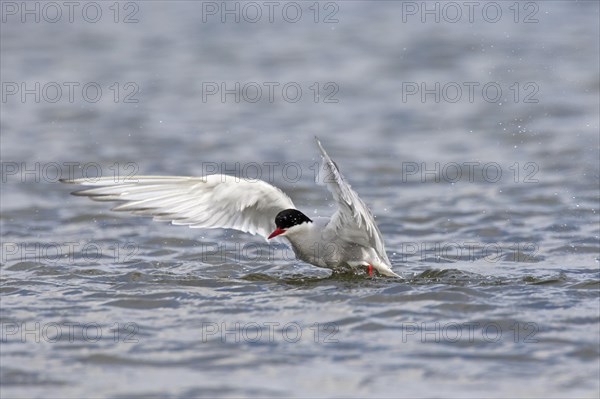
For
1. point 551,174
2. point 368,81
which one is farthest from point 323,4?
point 551,174

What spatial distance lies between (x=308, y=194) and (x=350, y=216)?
11.2 feet

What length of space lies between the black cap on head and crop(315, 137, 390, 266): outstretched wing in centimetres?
24

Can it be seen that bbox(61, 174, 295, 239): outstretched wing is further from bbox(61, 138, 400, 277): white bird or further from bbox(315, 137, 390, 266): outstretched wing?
bbox(315, 137, 390, 266): outstretched wing

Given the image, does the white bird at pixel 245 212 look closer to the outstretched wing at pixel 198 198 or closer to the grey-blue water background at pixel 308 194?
the outstretched wing at pixel 198 198

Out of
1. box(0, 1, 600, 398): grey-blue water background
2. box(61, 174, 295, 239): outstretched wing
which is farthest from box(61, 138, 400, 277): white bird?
box(0, 1, 600, 398): grey-blue water background

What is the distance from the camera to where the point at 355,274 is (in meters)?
7.83

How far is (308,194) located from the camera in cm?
1073

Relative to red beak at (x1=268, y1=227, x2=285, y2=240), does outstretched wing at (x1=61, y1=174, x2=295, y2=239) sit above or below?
above

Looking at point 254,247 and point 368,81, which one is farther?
point 368,81

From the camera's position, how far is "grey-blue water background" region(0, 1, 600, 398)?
6.06 meters

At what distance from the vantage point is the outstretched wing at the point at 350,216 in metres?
6.66

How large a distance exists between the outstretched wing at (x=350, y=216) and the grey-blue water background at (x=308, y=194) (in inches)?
12.4

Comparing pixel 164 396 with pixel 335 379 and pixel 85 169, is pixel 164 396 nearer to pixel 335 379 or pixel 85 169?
pixel 335 379

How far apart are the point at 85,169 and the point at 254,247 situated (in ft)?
11.4
